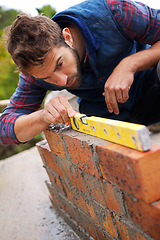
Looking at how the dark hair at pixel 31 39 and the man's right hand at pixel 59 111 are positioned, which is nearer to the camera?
the man's right hand at pixel 59 111

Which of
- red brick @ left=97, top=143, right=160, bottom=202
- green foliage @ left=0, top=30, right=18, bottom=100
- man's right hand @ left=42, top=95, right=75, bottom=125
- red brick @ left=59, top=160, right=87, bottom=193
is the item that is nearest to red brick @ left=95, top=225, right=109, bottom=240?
red brick @ left=59, top=160, right=87, bottom=193

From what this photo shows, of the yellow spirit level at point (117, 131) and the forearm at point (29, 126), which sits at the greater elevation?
the yellow spirit level at point (117, 131)

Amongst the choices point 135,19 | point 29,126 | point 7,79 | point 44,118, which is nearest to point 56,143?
point 44,118

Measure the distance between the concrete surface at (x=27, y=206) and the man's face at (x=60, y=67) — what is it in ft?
3.96

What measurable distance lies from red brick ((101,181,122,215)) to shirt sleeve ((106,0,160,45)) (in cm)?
109

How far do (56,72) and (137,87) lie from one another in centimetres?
81

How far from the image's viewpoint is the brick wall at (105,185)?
2.76 ft

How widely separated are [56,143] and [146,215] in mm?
747

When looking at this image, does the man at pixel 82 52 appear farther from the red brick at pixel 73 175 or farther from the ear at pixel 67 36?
the red brick at pixel 73 175

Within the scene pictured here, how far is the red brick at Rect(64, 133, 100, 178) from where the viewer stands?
1.13 m

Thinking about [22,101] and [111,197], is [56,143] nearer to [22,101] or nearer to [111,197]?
[111,197]

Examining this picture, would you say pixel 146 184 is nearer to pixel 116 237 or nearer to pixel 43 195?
pixel 116 237

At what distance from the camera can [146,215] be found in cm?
92

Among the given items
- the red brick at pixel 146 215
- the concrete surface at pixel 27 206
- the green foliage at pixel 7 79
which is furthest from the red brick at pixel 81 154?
the green foliage at pixel 7 79
